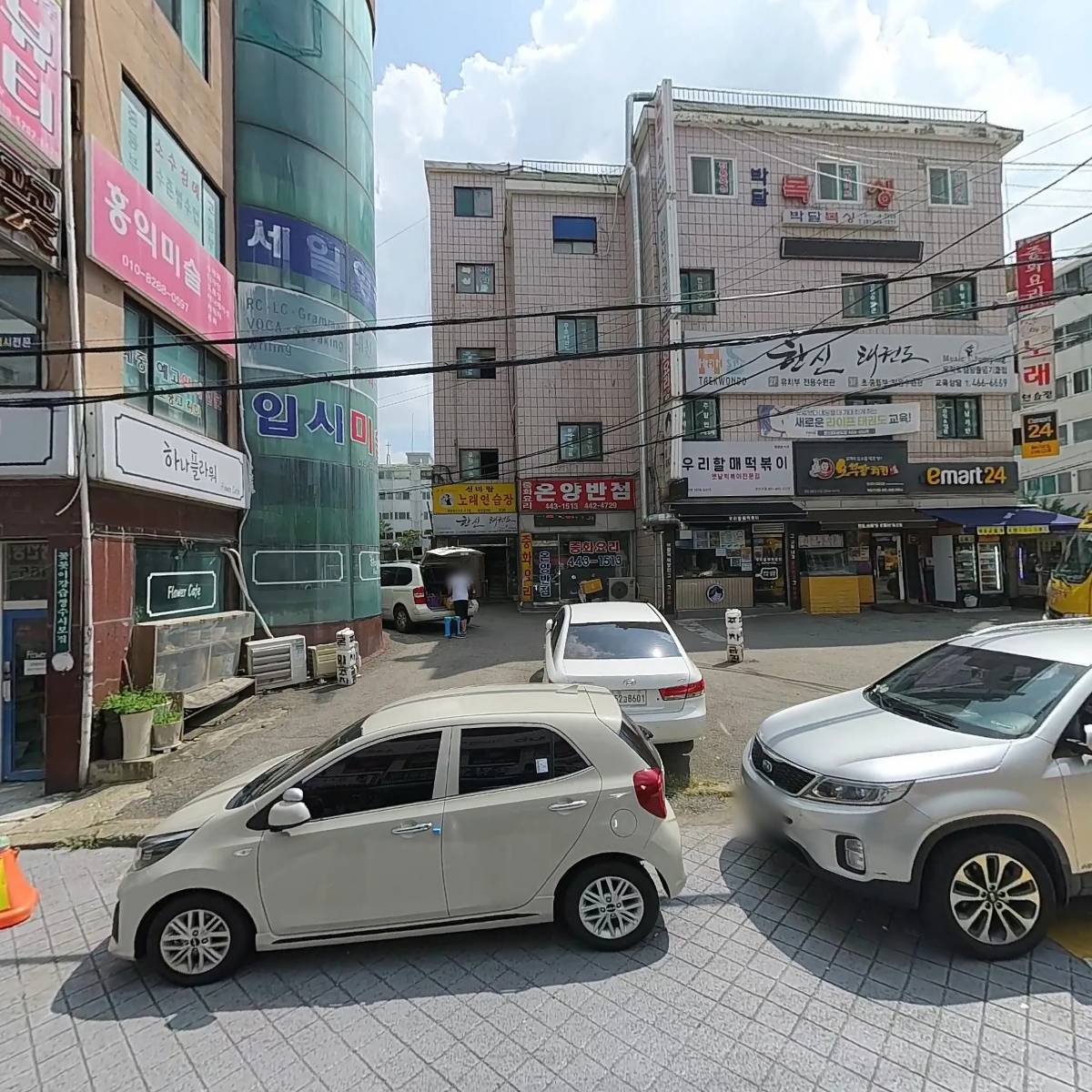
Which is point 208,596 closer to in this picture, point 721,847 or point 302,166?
point 302,166

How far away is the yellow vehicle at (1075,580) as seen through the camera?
14453mm

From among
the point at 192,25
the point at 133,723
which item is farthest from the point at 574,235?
the point at 133,723

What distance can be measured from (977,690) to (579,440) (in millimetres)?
20974

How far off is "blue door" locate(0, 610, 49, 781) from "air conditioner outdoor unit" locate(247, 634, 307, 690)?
3.47m

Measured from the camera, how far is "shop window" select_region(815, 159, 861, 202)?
21.3 metres

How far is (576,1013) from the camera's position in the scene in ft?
10.6

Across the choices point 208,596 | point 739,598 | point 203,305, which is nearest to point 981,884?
point 208,596

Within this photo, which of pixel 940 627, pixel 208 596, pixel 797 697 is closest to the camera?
pixel 797 697

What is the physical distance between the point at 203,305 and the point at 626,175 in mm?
18846

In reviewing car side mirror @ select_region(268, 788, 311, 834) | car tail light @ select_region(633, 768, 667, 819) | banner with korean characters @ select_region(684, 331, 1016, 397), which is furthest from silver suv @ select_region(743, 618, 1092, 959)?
banner with korean characters @ select_region(684, 331, 1016, 397)

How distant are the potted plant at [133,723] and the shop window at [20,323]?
3.65 m

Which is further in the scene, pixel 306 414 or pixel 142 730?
pixel 306 414

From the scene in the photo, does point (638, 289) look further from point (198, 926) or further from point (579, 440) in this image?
point (198, 926)

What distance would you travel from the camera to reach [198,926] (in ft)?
11.7
